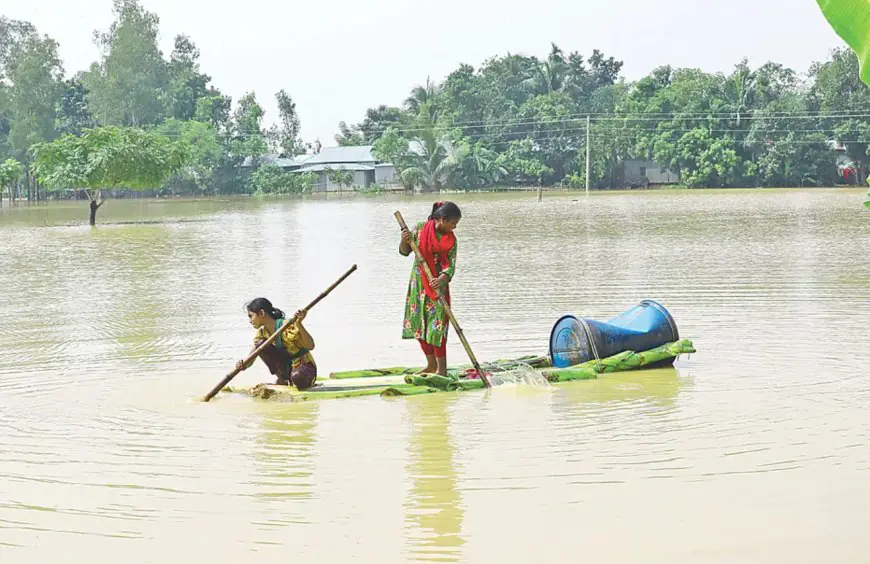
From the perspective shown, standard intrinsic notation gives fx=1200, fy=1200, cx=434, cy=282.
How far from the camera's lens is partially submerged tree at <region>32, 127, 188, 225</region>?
122ft

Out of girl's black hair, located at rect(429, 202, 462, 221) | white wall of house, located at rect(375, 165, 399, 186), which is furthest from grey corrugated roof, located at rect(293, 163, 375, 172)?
girl's black hair, located at rect(429, 202, 462, 221)

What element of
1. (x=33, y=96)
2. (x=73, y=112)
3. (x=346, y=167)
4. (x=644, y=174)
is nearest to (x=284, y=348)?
(x=644, y=174)

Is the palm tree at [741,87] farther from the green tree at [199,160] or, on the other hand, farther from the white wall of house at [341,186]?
the green tree at [199,160]

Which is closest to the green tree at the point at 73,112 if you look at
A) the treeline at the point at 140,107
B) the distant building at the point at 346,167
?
the treeline at the point at 140,107

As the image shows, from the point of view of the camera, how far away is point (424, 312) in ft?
26.7

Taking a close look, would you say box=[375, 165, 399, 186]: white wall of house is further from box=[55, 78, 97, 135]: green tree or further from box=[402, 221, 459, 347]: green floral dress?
box=[402, 221, 459, 347]: green floral dress

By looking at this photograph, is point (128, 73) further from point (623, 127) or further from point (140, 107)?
point (623, 127)

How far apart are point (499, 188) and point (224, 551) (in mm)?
69007

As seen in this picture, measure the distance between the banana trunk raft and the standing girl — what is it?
236mm

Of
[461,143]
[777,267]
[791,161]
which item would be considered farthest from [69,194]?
[777,267]

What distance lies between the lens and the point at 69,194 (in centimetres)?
7688

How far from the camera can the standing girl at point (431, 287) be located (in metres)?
8.03

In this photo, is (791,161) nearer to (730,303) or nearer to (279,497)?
(730,303)

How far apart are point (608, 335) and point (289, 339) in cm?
235
